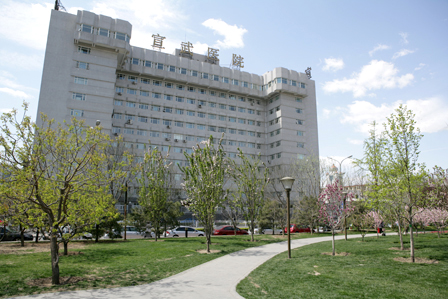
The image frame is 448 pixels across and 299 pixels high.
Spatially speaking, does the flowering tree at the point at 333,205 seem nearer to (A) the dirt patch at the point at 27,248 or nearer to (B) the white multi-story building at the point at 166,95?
(A) the dirt patch at the point at 27,248

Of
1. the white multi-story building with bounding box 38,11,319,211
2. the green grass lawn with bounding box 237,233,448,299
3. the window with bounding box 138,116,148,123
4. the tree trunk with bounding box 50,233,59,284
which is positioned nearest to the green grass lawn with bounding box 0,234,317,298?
the tree trunk with bounding box 50,233,59,284

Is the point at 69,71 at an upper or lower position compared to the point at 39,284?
upper

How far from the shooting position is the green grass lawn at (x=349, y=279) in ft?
24.8

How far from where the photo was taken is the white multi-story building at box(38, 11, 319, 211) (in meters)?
45.0

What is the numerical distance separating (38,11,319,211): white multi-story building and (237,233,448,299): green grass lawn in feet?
135

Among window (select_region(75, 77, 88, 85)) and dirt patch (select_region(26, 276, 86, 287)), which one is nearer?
dirt patch (select_region(26, 276, 86, 287))

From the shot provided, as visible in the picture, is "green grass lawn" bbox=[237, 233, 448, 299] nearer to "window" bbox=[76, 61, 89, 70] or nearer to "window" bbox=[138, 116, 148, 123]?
"window" bbox=[138, 116, 148, 123]

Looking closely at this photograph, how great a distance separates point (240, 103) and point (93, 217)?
53393 mm

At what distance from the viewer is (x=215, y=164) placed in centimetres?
1755

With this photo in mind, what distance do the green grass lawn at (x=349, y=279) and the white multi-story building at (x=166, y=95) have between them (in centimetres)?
4129

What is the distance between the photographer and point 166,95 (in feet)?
182

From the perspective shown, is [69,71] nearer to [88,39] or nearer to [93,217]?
[88,39]

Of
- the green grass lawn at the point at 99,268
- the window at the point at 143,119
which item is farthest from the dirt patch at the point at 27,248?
the window at the point at 143,119

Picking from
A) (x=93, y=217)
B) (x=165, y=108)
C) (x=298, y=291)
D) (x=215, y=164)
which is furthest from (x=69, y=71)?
(x=298, y=291)
